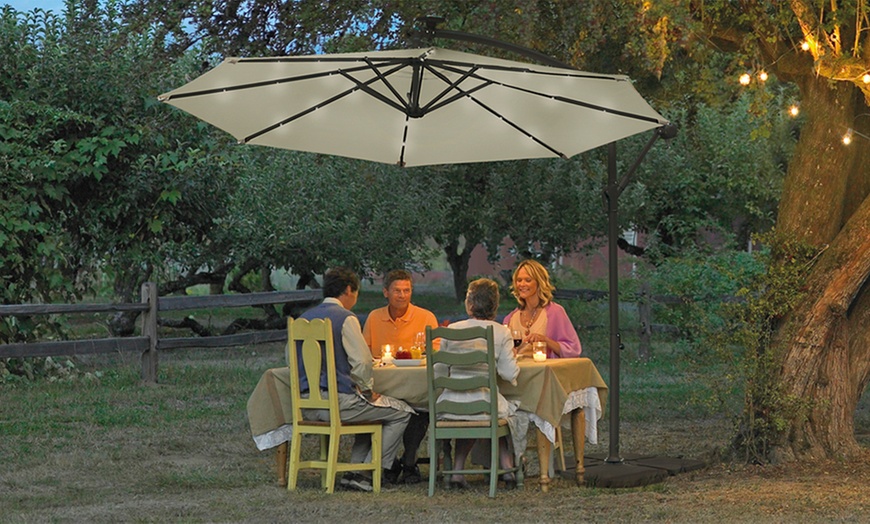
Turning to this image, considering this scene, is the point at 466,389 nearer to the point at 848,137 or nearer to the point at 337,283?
the point at 337,283

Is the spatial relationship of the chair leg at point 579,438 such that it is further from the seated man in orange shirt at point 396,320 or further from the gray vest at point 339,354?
the gray vest at point 339,354

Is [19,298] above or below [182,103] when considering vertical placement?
below

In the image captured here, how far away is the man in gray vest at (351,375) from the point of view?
8.20 metres

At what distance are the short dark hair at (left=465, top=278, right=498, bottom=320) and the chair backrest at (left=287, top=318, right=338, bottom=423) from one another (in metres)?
0.96

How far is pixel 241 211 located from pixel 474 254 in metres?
34.9

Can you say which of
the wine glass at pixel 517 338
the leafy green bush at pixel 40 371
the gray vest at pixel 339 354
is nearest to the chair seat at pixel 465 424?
the gray vest at pixel 339 354

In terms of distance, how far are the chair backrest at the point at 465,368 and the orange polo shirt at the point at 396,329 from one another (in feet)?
4.18

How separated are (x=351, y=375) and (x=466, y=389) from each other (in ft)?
2.44

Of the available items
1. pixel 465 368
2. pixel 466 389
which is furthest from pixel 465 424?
pixel 465 368

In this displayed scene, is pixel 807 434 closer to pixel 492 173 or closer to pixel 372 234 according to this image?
pixel 372 234

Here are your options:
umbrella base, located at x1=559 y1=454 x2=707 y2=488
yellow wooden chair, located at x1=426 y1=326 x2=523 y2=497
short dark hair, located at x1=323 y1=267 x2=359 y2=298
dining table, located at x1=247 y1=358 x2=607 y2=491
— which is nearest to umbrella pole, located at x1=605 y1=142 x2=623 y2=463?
dining table, located at x1=247 y1=358 x2=607 y2=491

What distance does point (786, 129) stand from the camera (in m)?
25.8

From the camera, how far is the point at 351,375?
8.25 metres

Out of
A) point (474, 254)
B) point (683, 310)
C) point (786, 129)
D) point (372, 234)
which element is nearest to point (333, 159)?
point (372, 234)
